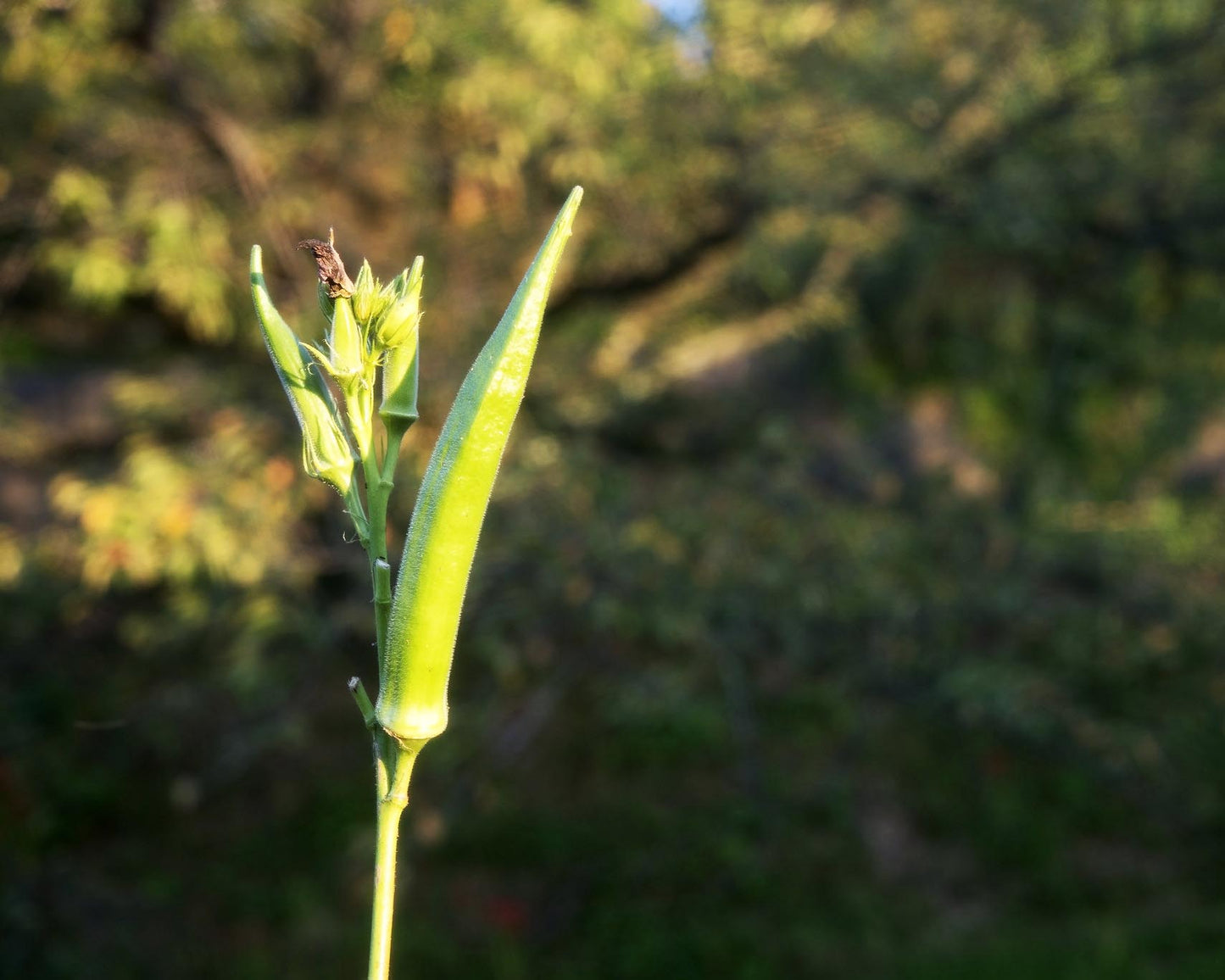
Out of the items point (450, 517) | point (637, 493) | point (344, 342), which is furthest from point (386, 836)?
point (637, 493)

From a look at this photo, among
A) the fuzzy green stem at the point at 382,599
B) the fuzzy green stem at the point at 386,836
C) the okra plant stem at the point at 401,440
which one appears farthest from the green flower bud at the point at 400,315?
the fuzzy green stem at the point at 386,836

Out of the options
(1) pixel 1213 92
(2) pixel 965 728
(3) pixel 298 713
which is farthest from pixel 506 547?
(1) pixel 1213 92

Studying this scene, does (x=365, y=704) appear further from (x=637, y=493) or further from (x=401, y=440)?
(x=637, y=493)

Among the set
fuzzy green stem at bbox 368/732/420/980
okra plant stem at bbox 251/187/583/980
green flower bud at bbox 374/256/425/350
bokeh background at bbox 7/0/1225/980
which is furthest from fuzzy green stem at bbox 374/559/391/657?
bokeh background at bbox 7/0/1225/980

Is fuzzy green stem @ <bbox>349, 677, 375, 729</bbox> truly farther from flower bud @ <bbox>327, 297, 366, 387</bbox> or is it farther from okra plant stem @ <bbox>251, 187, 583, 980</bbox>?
flower bud @ <bbox>327, 297, 366, 387</bbox>

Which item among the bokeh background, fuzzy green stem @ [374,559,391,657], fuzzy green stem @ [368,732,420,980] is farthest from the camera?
the bokeh background
